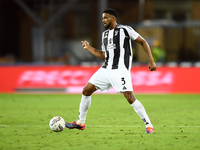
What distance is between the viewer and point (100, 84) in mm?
7273

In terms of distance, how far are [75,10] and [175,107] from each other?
29.0 meters

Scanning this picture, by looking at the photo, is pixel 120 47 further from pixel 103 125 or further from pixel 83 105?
pixel 103 125

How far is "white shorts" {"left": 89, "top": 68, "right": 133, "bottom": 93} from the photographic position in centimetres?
706

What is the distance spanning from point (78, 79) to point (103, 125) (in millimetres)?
7433

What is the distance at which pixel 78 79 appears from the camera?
1559 cm

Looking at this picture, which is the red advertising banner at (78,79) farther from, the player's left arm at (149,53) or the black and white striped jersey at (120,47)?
the player's left arm at (149,53)

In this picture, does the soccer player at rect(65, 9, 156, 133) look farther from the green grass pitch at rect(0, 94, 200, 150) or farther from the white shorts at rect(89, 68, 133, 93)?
the green grass pitch at rect(0, 94, 200, 150)

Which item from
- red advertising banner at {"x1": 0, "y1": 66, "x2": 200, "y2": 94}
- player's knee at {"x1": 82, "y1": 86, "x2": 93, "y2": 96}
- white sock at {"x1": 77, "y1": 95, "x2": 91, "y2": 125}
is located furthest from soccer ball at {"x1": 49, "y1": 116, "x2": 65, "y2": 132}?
red advertising banner at {"x1": 0, "y1": 66, "x2": 200, "y2": 94}

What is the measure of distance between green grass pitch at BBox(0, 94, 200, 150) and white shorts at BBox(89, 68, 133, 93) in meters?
0.81

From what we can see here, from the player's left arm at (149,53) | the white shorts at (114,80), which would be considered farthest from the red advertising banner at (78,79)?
the player's left arm at (149,53)

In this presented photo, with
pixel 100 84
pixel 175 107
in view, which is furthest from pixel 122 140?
pixel 175 107

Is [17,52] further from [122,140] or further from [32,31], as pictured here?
[122,140]

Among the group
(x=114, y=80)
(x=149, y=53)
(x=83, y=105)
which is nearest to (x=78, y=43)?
(x=83, y=105)

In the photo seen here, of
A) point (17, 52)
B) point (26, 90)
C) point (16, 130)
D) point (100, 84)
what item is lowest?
point (17, 52)
